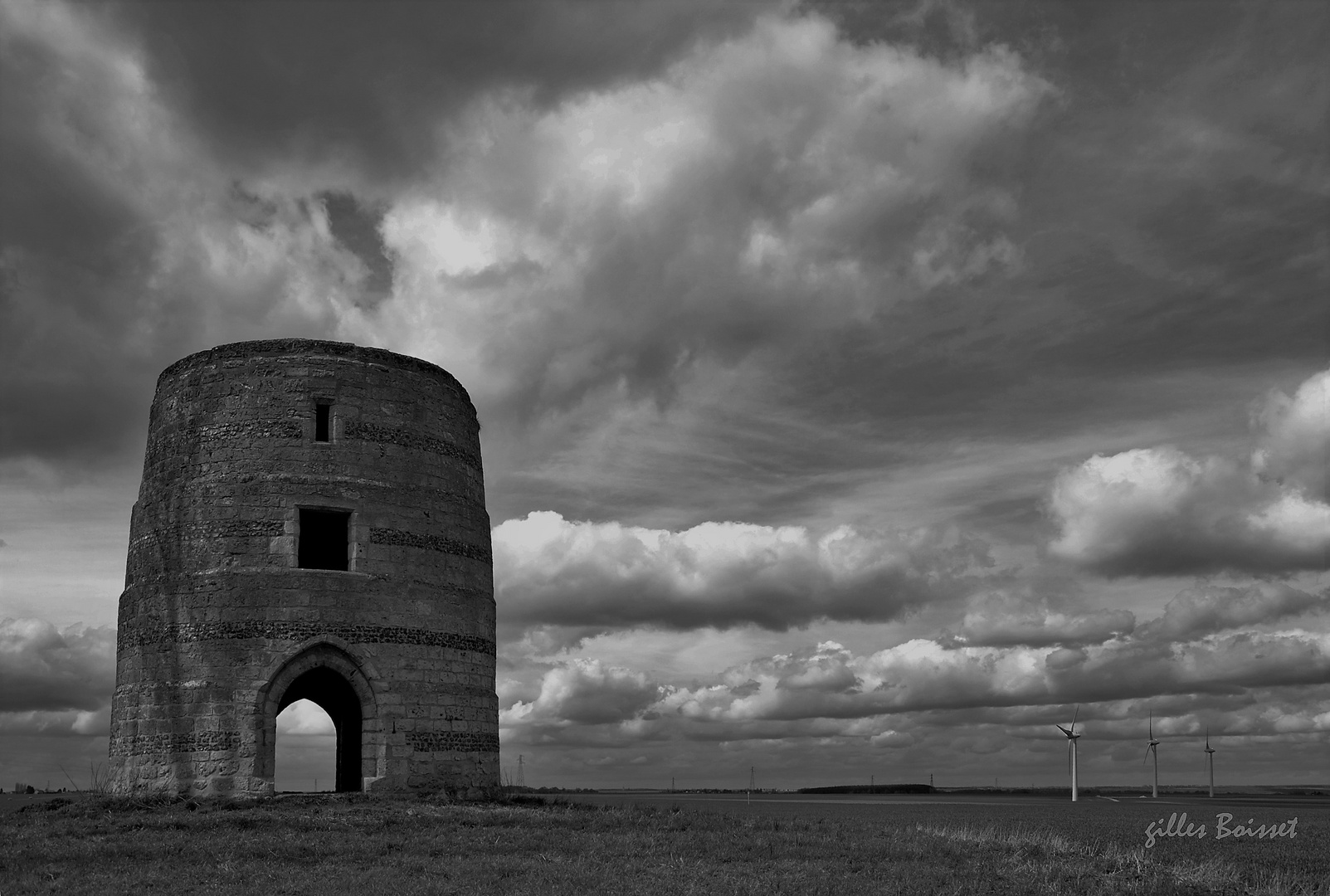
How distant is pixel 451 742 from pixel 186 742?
17.8ft

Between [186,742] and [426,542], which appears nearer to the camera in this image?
[186,742]

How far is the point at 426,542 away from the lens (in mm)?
25500

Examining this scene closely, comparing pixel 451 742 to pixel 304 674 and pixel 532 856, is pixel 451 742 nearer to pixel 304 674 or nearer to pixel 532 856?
pixel 304 674

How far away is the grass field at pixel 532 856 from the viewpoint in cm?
1580

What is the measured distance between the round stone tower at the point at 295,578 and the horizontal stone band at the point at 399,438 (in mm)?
42

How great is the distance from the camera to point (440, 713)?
24547 mm

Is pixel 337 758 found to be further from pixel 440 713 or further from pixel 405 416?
pixel 405 416

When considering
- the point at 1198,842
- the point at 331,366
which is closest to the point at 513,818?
the point at 331,366

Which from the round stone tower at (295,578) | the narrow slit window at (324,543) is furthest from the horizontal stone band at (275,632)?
the narrow slit window at (324,543)

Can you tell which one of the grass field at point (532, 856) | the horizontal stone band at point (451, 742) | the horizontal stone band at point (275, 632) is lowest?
the grass field at point (532, 856)

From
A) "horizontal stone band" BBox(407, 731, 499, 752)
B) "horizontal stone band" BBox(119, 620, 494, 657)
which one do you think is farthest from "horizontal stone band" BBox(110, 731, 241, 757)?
"horizontal stone band" BBox(407, 731, 499, 752)

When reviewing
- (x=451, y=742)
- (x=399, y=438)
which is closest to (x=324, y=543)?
(x=399, y=438)

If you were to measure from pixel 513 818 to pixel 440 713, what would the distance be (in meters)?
3.76

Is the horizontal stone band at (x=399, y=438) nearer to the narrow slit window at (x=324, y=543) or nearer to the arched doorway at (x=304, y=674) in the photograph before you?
the narrow slit window at (x=324, y=543)
